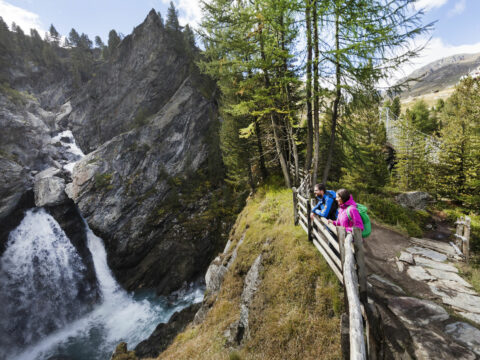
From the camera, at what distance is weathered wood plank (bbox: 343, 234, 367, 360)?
2.31 metres

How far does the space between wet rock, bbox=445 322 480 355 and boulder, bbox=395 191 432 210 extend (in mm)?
11244

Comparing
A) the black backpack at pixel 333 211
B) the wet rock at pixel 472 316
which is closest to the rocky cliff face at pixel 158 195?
the black backpack at pixel 333 211

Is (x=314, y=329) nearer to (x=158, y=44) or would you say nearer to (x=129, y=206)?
(x=129, y=206)

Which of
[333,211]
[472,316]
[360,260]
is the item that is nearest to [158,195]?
[333,211]

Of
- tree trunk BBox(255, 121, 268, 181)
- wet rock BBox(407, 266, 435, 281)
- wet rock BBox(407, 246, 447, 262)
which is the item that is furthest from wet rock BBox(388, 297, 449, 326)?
tree trunk BBox(255, 121, 268, 181)

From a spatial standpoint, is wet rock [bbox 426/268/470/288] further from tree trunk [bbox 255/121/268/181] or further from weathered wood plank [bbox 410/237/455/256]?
tree trunk [bbox 255/121/268/181]

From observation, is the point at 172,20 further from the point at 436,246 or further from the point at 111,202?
the point at 436,246

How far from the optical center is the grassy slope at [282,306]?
184 inches

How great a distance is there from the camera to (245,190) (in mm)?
25078

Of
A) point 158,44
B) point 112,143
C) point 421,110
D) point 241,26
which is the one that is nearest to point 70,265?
point 112,143

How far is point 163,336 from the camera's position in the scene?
13.0 m

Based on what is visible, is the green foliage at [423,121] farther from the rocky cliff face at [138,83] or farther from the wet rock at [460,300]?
the rocky cliff face at [138,83]

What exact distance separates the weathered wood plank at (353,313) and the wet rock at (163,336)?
519 inches

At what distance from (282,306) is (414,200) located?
13014 millimetres
